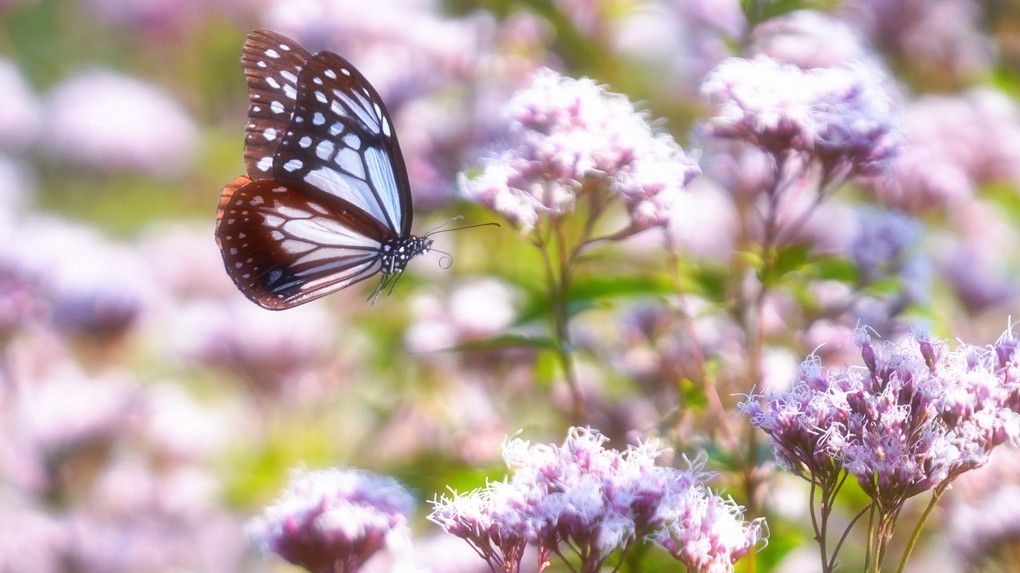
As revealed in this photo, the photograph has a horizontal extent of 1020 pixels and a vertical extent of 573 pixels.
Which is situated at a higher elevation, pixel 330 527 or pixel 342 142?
pixel 342 142

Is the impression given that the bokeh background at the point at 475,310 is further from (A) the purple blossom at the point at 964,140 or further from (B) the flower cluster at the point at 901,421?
(B) the flower cluster at the point at 901,421

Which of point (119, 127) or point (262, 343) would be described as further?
point (119, 127)

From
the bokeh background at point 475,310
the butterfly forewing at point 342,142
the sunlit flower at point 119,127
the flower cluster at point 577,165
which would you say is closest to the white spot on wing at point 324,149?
the butterfly forewing at point 342,142

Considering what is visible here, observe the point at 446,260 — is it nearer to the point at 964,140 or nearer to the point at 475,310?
the point at 475,310

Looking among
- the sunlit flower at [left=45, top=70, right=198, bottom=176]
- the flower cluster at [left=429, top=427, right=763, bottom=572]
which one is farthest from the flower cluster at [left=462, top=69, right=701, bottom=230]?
the sunlit flower at [left=45, top=70, right=198, bottom=176]

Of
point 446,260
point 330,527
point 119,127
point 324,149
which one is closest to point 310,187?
point 324,149

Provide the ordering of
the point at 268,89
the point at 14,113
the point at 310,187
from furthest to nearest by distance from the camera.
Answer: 1. the point at 14,113
2. the point at 310,187
3. the point at 268,89
